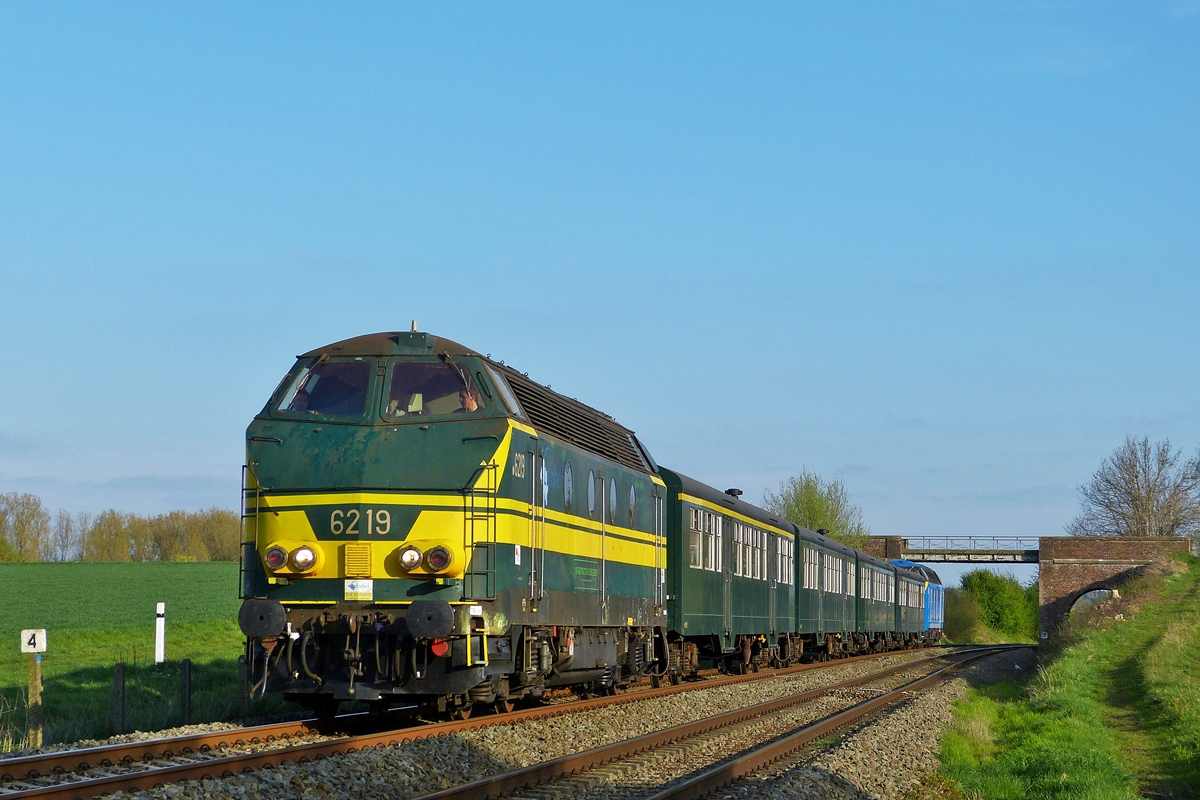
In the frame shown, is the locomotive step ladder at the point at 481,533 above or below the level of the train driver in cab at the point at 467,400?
below

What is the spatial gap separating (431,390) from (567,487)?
105 inches

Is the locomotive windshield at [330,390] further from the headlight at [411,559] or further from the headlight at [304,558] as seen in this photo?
the headlight at [411,559]

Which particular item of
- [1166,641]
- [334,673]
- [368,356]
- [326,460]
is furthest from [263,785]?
Answer: [1166,641]

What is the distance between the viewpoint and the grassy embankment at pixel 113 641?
613 inches

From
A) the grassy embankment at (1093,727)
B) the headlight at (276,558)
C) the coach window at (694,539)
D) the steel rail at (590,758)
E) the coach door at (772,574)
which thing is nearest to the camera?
the steel rail at (590,758)

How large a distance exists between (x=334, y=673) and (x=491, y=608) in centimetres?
166

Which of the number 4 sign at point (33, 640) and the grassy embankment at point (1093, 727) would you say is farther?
the number 4 sign at point (33, 640)

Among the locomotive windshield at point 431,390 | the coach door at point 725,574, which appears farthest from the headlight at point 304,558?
the coach door at point 725,574

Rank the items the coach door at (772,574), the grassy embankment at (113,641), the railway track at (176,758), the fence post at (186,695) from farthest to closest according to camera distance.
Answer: the coach door at (772,574) → the grassy embankment at (113,641) → the fence post at (186,695) → the railway track at (176,758)

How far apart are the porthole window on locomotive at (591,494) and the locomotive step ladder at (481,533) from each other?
12.2 ft

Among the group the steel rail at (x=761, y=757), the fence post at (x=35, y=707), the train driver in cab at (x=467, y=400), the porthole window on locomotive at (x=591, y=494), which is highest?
the train driver in cab at (x=467, y=400)

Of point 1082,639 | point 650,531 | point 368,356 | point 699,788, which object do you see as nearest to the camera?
point 699,788

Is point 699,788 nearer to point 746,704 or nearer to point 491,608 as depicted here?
point 491,608

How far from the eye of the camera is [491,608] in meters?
12.0
